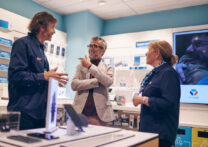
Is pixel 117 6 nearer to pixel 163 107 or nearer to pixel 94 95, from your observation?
pixel 94 95

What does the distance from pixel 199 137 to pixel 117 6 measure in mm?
2975

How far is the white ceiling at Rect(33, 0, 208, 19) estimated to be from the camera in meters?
4.21

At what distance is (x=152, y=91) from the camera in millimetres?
1679

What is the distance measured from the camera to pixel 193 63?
3.90 meters

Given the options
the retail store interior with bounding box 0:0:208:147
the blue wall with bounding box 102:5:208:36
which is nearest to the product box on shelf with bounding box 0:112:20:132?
the retail store interior with bounding box 0:0:208:147

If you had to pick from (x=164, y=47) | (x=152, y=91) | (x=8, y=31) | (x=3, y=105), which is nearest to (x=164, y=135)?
(x=152, y=91)

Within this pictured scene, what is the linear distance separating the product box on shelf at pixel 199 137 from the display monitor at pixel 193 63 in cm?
96

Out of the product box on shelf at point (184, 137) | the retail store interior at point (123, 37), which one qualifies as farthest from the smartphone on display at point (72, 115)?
the product box on shelf at point (184, 137)

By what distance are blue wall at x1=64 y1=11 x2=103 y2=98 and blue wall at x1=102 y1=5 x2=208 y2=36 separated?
0.51m

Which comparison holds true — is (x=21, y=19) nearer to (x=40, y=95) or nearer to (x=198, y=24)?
(x=40, y=95)

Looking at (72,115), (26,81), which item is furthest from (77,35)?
(72,115)

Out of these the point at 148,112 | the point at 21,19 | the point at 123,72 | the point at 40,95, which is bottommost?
the point at 148,112

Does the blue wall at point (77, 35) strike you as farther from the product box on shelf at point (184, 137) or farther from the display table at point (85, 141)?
the display table at point (85, 141)

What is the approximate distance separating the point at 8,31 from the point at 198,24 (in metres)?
3.51
